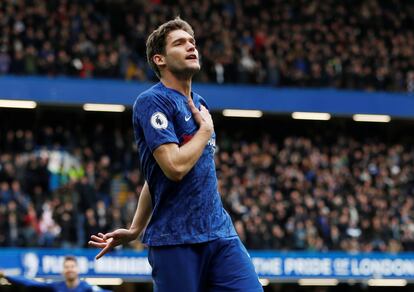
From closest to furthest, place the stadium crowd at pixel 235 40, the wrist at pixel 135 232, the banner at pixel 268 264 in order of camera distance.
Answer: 1. the wrist at pixel 135 232
2. the banner at pixel 268 264
3. the stadium crowd at pixel 235 40

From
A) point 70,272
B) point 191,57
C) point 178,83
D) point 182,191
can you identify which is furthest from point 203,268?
point 70,272

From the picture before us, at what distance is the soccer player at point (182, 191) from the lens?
5125 mm

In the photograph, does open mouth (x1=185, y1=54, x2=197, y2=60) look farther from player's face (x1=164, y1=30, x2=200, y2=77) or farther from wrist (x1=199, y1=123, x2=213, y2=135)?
wrist (x1=199, y1=123, x2=213, y2=135)

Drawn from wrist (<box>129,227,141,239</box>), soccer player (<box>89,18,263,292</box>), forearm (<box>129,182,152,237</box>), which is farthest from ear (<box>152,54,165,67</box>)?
wrist (<box>129,227,141,239</box>)

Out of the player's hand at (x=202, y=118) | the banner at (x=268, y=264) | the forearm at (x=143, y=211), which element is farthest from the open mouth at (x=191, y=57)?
the banner at (x=268, y=264)

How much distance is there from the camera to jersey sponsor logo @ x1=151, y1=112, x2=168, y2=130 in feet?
16.8

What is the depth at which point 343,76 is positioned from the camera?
30.8m

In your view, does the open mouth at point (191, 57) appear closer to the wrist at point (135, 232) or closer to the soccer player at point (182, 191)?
the soccer player at point (182, 191)

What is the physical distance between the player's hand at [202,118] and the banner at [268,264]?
15668mm

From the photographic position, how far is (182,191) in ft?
17.0

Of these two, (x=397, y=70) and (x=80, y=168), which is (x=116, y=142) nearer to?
(x=80, y=168)

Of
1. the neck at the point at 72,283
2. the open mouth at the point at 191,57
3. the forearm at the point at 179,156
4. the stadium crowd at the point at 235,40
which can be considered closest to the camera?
the forearm at the point at 179,156

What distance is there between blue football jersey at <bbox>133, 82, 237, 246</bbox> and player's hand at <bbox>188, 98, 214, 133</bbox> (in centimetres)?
3

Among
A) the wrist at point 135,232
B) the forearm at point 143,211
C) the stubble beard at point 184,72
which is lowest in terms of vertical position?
the wrist at point 135,232
